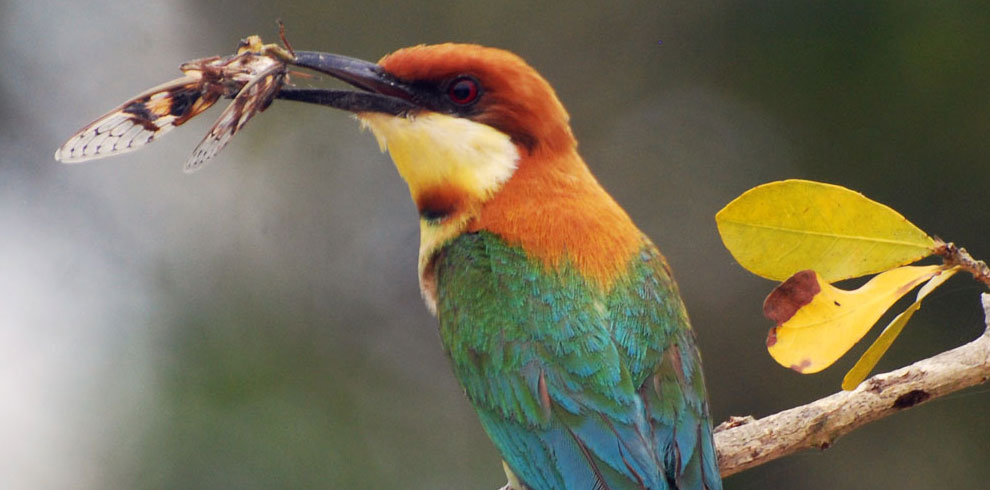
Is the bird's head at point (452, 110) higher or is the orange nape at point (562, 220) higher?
the bird's head at point (452, 110)

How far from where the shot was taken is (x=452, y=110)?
2.51 metres

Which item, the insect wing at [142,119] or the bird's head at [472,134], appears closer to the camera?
the insect wing at [142,119]

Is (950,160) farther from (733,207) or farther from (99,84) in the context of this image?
(99,84)

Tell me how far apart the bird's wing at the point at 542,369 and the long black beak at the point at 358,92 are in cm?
33

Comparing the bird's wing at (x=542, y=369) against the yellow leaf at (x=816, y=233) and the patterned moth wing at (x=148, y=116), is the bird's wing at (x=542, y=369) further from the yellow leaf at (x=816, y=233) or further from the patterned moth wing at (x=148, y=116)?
the patterned moth wing at (x=148, y=116)

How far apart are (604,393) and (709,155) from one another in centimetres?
272

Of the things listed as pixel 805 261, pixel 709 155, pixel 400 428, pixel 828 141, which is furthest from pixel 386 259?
pixel 805 261

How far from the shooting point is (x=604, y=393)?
7.07 ft

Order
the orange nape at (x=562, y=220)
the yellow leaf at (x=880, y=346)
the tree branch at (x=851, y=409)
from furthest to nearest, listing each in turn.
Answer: the orange nape at (x=562, y=220) < the tree branch at (x=851, y=409) < the yellow leaf at (x=880, y=346)

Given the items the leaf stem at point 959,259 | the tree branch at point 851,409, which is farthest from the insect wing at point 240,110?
the leaf stem at point 959,259

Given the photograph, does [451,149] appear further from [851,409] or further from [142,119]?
[851,409]

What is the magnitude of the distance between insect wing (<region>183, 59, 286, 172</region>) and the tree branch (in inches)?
44.7

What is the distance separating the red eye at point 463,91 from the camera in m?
2.50

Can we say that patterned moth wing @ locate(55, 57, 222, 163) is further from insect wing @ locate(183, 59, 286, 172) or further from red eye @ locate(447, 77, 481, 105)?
red eye @ locate(447, 77, 481, 105)
